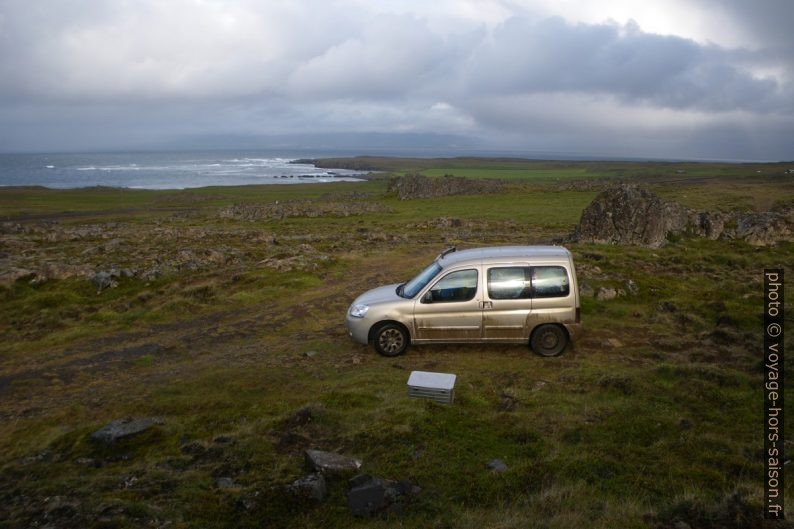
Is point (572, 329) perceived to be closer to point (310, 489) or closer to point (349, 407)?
point (349, 407)

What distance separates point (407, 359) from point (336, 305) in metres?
4.61

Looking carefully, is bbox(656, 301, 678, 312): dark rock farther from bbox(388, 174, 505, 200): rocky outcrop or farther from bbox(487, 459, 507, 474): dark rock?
bbox(388, 174, 505, 200): rocky outcrop

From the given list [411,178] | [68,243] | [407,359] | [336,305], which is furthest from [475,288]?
[411,178]

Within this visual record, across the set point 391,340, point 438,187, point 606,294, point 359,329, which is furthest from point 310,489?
point 438,187

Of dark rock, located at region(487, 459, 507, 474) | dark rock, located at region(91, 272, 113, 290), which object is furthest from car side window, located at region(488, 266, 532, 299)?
dark rock, located at region(91, 272, 113, 290)

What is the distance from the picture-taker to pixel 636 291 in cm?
1393

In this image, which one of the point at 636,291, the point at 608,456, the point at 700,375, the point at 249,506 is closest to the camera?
the point at 249,506

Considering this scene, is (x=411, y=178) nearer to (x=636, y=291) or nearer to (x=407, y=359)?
(x=636, y=291)

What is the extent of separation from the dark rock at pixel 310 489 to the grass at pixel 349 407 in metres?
0.09

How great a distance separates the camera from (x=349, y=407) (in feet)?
24.4

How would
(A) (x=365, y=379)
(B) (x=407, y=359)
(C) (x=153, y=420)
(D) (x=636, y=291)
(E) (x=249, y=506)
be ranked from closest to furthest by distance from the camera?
(E) (x=249, y=506), (C) (x=153, y=420), (A) (x=365, y=379), (B) (x=407, y=359), (D) (x=636, y=291)

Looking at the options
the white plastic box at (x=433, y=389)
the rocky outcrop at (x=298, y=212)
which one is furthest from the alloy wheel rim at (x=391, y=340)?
the rocky outcrop at (x=298, y=212)

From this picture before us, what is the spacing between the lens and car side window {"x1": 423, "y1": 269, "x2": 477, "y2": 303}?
9820mm

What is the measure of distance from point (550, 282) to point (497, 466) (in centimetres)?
484
